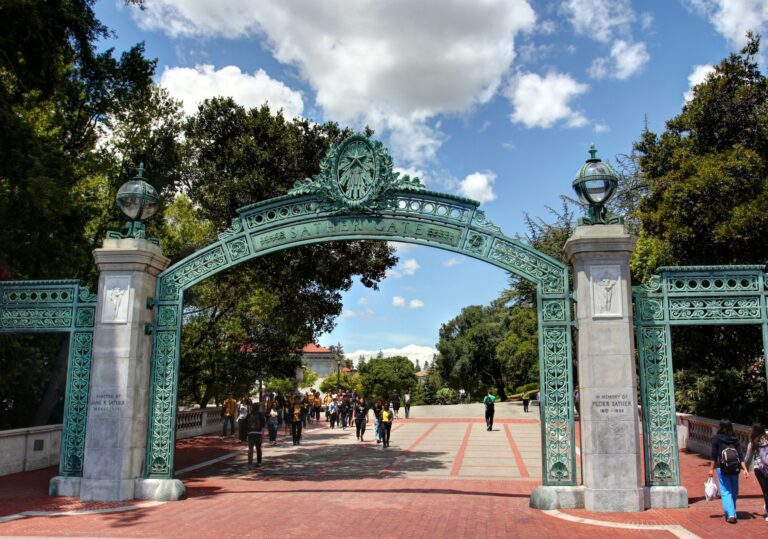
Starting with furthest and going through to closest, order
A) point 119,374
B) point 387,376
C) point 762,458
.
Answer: point 387,376
point 119,374
point 762,458

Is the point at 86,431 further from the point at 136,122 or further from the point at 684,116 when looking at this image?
the point at 684,116

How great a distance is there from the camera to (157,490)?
957 cm

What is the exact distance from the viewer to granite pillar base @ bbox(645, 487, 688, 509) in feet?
28.1

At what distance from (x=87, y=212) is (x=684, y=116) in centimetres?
1568

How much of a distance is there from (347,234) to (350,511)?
4.47 metres

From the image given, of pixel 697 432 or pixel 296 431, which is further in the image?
pixel 296 431

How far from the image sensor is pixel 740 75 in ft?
49.9

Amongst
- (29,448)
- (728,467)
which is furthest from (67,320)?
(728,467)

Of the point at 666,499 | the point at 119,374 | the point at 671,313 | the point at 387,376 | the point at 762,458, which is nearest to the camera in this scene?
the point at 762,458

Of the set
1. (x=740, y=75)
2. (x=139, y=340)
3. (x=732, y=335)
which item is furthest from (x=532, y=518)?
(x=740, y=75)

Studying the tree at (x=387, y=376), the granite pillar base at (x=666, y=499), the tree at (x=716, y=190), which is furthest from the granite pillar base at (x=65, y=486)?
the tree at (x=387, y=376)

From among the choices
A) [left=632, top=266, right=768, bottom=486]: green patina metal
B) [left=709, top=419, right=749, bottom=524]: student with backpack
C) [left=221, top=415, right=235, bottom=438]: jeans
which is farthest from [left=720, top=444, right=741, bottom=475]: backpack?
[left=221, top=415, right=235, bottom=438]: jeans

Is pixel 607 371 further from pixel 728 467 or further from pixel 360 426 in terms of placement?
pixel 360 426

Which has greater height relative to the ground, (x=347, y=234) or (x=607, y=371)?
(x=347, y=234)
